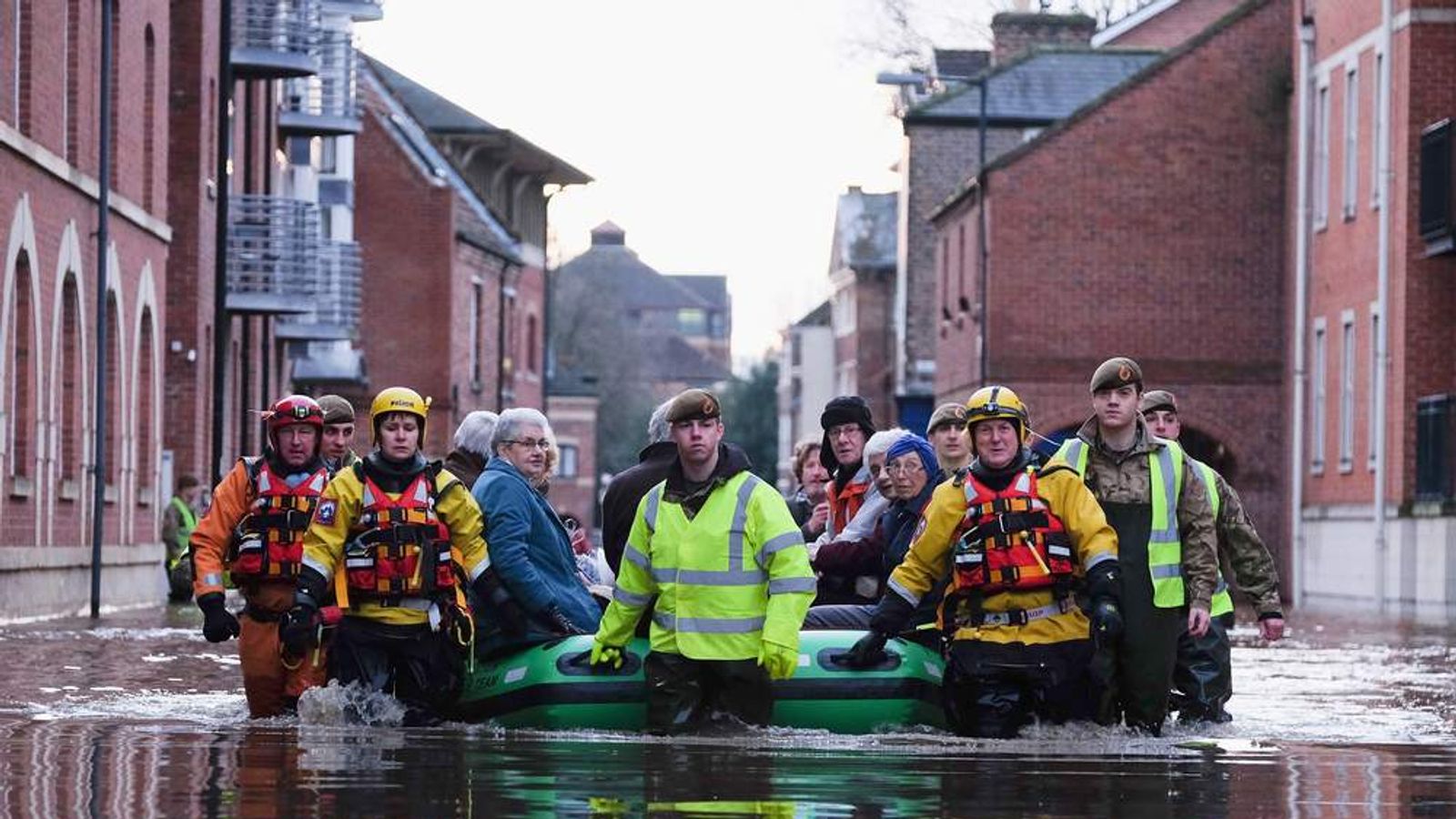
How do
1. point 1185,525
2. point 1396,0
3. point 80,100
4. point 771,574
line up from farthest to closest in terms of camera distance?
point 1396,0, point 80,100, point 1185,525, point 771,574

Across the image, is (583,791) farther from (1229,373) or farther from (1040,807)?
(1229,373)

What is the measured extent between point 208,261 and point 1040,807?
33478 mm

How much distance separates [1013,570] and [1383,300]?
2902 centimetres

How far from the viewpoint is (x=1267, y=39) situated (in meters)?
51.1

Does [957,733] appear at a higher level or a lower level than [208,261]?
lower

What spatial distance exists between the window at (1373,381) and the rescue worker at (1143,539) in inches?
1113

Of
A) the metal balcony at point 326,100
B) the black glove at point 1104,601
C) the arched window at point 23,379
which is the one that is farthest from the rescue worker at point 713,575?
the metal balcony at point 326,100

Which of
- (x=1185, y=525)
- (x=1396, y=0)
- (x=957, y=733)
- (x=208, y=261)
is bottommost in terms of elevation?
(x=957, y=733)

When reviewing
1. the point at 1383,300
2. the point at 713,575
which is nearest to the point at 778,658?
the point at 713,575

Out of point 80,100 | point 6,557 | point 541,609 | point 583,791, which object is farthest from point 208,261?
point 583,791

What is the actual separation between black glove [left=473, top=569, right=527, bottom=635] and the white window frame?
33.0 m

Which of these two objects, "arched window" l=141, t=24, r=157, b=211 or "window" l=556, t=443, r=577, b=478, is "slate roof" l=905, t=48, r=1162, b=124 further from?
"window" l=556, t=443, r=577, b=478

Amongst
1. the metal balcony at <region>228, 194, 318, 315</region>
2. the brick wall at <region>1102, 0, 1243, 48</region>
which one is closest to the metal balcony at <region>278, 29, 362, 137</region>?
the metal balcony at <region>228, 194, 318, 315</region>

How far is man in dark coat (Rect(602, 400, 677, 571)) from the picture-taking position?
15.0 meters
